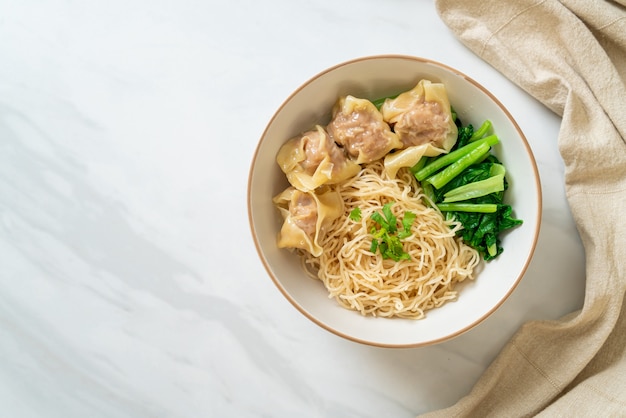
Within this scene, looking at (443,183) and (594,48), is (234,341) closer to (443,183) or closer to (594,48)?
(443,183)

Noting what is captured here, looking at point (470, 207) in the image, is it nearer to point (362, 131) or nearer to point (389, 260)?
point (389, 260)

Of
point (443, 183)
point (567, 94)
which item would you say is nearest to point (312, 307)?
point (443, 183)

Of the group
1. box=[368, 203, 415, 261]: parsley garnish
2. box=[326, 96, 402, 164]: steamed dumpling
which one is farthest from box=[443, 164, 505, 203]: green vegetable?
box=[326, 96, 402, 164]: steamed dumpling

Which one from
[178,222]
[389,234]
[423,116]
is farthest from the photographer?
[178,222]

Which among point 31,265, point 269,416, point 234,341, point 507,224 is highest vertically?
point 507,224

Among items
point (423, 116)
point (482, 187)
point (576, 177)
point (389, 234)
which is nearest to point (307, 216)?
point (389, 234)

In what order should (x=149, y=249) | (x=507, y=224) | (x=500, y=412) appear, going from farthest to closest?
(x=149, y=249)
(x=500, y=412)
(x=507, y=224)
